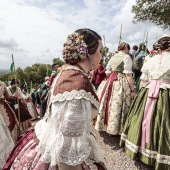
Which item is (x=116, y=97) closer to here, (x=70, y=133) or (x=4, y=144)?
(x=4, y=144)

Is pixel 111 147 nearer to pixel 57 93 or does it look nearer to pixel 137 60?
pixel 57 93

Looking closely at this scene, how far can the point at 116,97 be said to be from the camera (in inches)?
138

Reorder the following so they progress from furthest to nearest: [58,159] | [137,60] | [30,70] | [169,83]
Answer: [30,70] < [137,60] < [169,83] < [58,159]

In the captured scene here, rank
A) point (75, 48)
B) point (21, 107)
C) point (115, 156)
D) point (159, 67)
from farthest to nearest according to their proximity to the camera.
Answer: point (21, 107)
point (115, 156)
point (159, 67)
point (75, 48)

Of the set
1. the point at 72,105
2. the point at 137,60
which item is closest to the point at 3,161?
the point at 72,105

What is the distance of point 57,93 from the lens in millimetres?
1145

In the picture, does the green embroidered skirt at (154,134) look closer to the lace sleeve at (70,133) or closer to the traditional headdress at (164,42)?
the traditional headdress at (164,42)

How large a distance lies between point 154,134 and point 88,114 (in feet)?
5.46

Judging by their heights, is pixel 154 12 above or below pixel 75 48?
above

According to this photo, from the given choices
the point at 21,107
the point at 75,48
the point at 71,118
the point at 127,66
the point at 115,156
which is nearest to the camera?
the point at 71,118

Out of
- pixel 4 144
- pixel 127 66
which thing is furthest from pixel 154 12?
pixel 4 144

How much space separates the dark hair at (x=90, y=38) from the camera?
52.0 inches

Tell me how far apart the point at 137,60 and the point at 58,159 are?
15.5 feet

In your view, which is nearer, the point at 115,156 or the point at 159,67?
the point at 159,67
